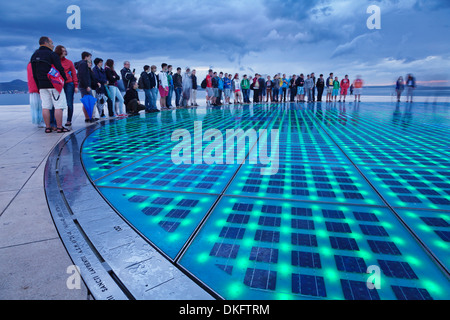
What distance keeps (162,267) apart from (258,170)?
7.47 feet

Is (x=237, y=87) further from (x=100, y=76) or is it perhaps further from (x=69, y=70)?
(x=69, y=70)

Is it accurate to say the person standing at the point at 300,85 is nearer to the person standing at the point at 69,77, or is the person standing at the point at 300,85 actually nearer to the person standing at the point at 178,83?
the person standing at the point at 178,83

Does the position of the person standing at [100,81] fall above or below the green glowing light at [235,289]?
above

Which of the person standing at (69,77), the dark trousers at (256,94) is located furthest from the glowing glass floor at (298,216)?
the dark trousers at (256,94)

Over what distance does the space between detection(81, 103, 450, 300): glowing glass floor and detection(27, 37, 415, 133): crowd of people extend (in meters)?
2.47

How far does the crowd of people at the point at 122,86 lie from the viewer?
6105 mm

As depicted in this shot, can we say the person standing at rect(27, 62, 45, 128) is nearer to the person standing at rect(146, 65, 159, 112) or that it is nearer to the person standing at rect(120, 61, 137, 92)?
the person standing at rect(120, 61, 137, 92)

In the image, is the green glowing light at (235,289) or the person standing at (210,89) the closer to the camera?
the green glowing light at (235,289)

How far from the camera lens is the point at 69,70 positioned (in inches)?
289

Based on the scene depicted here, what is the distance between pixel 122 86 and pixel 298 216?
9.98 metres

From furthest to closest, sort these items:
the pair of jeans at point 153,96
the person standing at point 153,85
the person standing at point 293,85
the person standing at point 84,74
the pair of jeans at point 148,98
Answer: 1. the person standing at point 293,85
2. the pair of jeans at point 153,96
3. the pair of jeans at point 148,98
4. the person standing at point 153,85
5. the person standing at point 84,74

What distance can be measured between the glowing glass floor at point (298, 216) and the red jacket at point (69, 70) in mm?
3600

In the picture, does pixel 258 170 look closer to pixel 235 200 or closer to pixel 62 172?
pixel 235 200

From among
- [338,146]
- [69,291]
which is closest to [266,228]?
[69,291]
